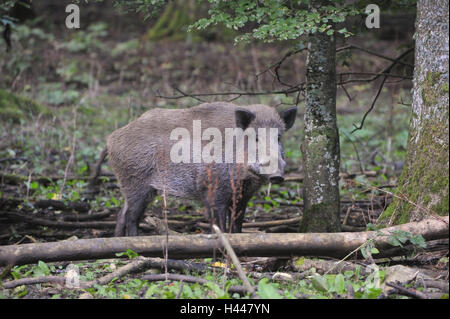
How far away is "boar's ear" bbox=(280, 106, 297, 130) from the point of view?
16.6 feet

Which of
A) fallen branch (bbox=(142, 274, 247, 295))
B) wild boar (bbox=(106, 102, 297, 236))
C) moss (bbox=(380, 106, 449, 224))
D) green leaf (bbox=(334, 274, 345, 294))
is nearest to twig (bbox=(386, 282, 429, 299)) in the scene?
green leaf (bbox=(334, 274, 345, 294))

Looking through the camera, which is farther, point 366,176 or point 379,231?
point 366,176

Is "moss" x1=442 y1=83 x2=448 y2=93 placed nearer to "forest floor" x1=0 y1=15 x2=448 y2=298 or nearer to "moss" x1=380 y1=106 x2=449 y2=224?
"moss" x1=380 y1=106 x2=449 y2=224

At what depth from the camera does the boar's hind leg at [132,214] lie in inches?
215

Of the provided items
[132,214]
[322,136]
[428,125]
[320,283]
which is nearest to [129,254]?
[320,283]

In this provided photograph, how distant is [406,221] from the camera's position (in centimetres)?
403

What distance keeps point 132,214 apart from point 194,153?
897 mm

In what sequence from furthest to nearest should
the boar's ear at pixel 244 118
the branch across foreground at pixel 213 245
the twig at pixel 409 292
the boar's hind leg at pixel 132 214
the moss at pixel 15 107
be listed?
the moss at pixel 15 107 < the boar's hind leg at pixel 132 214 < the boar's ear at pixel 244 118 < the branch across foreground at pixel 213 245 < the twig at pixel 409 292

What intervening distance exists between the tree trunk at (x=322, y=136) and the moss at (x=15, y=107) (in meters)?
5.83

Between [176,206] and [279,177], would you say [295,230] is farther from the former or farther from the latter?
[176,206]

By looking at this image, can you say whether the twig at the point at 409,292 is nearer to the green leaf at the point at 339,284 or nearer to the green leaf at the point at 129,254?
the green leaf at the point at 339,284

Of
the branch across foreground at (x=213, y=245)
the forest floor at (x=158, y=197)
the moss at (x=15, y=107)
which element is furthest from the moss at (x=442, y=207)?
the moss at (x=15, y=107)
